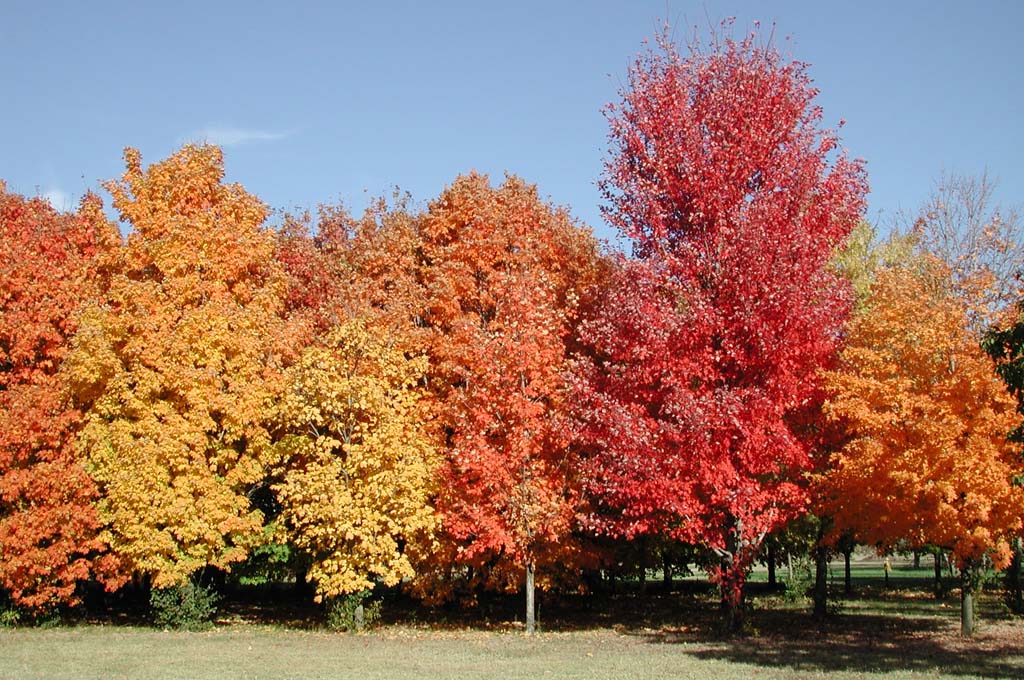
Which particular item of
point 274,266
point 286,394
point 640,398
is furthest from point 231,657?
point 274,266

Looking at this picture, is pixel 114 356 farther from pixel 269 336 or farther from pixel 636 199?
pixel 636 199

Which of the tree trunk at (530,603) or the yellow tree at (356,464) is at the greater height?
the yellow tree at (356,464)

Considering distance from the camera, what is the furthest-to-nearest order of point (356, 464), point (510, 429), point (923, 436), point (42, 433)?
point (42, 433) < point (510, 429) < point (356, 464) < point (923, 436)

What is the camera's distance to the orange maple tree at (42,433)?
23.4m

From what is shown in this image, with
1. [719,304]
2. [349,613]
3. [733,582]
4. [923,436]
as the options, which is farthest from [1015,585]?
[349,613]

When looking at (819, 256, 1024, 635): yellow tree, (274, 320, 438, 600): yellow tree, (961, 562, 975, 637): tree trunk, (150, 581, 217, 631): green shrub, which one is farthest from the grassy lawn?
(819, 256, 1024, 635): yellow tree

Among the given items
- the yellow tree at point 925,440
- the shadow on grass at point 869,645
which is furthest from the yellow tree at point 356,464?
the yellow tree at point 925,440

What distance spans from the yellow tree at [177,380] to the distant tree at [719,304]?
10.6 m

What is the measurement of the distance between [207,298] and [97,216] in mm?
5541

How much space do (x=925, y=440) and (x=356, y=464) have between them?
1457 centimetres

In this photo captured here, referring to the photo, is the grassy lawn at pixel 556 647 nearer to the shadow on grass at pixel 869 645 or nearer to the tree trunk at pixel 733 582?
the shadow on grass at pixel 869 645

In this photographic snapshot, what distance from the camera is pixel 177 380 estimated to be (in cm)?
Result: 2455

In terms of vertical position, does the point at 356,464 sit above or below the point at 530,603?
above

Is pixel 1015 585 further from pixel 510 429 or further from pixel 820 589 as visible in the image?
pixel 510 429
